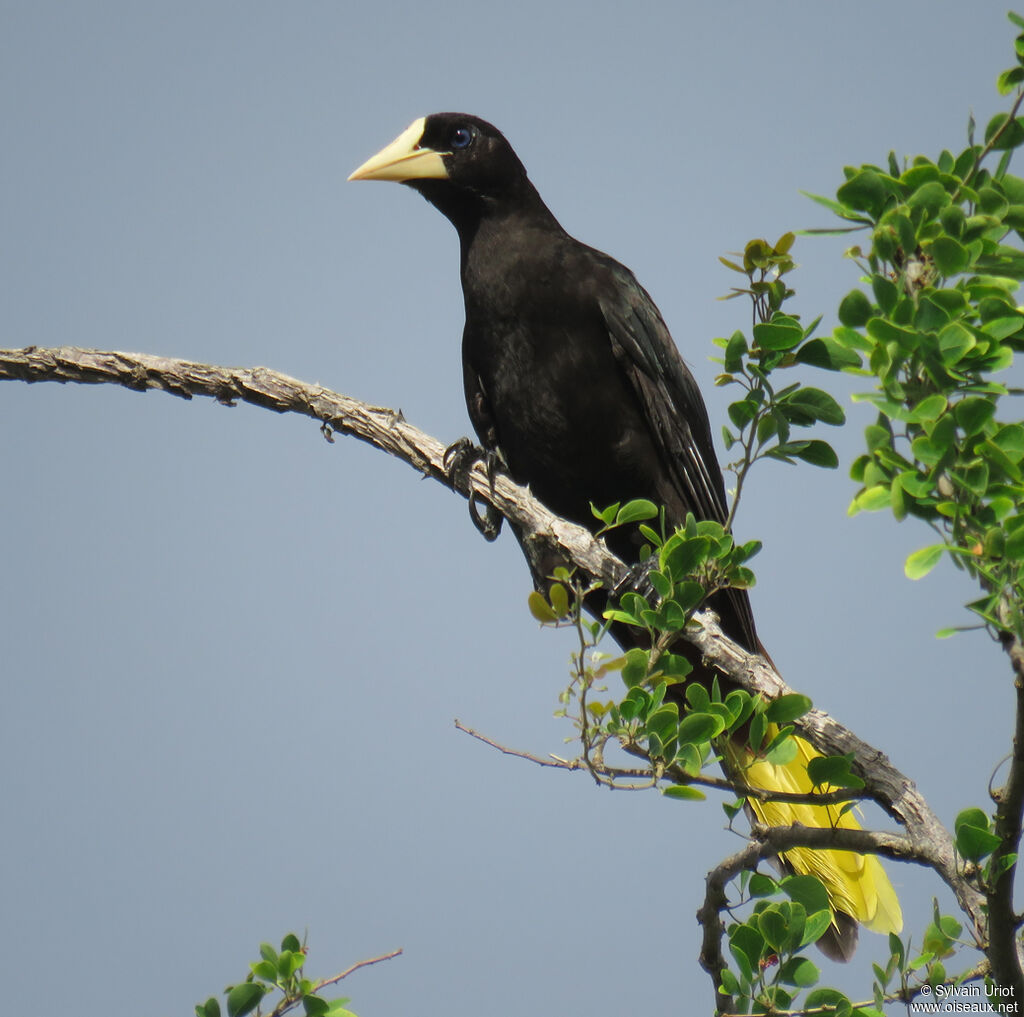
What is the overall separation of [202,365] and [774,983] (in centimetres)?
207

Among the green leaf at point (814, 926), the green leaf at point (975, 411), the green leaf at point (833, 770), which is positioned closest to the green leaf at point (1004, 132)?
the green leaf at point (975, 411)

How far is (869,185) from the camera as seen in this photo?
1553mm

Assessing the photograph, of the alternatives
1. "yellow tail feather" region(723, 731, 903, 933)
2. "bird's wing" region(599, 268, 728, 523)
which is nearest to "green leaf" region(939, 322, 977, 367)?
"yellow tail feather" region(723, 731, 903, 933)

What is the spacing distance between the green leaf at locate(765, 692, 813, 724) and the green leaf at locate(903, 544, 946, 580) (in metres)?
0.65

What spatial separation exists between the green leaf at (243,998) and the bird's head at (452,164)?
3116mm

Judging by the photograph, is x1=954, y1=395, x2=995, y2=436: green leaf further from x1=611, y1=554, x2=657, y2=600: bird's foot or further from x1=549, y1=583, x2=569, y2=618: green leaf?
x1=611, y1=554, x2=657, y2=600: bird's foot

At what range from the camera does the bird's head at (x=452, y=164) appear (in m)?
4.28

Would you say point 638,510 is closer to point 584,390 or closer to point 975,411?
point 975,411

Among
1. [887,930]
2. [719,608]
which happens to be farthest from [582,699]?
[719,608]

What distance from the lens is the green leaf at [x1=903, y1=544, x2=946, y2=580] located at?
4.46 ft

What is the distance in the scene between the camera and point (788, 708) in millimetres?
1988

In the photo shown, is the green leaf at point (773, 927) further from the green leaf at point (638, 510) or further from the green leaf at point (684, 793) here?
the green leaf at point (638, 510)

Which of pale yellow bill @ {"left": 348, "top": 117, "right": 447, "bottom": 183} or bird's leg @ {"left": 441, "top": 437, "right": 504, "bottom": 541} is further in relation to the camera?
pale yellow bill @ {"left": 348, "top": 117, "right": 447, "bottom": 183}

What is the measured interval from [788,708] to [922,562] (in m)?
0.69
